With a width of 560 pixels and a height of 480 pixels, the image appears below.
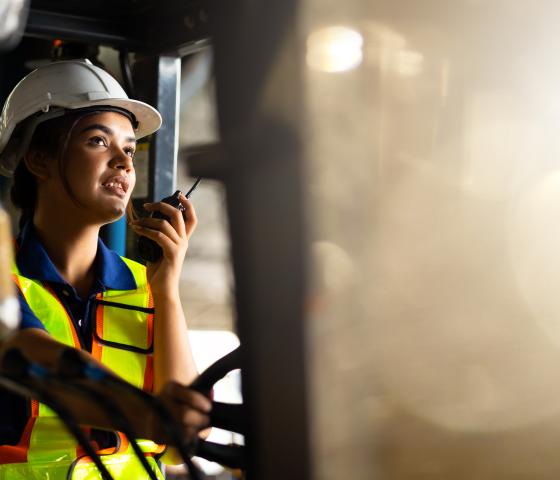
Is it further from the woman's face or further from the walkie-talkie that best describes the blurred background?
the woman's face

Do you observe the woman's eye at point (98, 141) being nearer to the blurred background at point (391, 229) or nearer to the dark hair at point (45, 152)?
the dark hair at point (45, 152)

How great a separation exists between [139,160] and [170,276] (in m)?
0.71

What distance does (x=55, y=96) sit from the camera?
212 centimetres

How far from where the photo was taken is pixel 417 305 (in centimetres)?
112

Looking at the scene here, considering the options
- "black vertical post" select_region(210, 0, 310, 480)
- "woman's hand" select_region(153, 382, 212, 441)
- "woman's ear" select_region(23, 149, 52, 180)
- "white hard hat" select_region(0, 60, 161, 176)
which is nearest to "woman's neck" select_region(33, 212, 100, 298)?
"woman's ear" select_region(23, 149, 52, 180)

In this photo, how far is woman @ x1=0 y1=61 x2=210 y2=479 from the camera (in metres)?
1.90

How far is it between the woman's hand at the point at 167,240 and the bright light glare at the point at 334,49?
88cm

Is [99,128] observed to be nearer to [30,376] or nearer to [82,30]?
[82,30]

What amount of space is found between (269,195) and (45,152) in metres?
1.30

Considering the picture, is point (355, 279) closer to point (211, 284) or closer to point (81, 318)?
point (81, 318)

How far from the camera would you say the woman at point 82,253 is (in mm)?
1897

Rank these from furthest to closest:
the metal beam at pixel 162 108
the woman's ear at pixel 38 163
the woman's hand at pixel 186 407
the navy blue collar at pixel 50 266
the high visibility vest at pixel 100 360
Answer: the metal beam at pixel 162 108, the woman's ear at pixel 38 163, the navy blue collar at pixel 50 266, the high visibility vest at pixel 100 360, the woman's hand at pixel 186 407

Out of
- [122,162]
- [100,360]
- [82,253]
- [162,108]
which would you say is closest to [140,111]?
[162,108]

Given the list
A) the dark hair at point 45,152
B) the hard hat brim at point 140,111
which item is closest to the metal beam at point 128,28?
the hard hat brim at point 140,111
